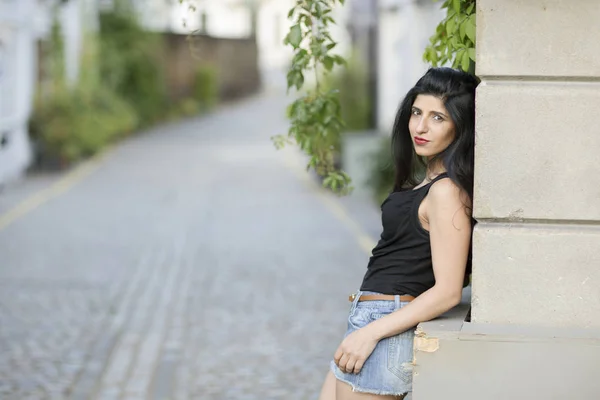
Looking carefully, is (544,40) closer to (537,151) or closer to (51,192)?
(537,151)

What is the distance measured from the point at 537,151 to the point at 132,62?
101 ft

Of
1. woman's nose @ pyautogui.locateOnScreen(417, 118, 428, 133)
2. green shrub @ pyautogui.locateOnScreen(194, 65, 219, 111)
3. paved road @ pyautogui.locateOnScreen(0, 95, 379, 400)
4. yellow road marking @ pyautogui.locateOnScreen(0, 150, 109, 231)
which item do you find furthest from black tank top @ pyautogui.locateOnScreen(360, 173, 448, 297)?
green shrub @ pyautogui.locateOnScreen(194, 65, 219, 111)

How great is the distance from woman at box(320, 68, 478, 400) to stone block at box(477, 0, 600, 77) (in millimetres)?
193

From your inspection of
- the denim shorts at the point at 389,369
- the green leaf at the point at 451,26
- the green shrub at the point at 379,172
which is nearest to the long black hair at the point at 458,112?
the green leaf at the point at 451,26

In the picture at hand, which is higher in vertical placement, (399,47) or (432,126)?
(432,126)

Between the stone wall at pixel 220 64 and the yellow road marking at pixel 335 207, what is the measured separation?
14253 millimetres

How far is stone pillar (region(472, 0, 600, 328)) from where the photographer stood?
3029 millimetres

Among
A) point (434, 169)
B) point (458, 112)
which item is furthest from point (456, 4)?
point (434, 169)

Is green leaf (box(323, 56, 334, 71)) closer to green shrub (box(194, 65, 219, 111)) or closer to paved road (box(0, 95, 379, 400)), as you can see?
paved road (box(0, 95, 379, 400))

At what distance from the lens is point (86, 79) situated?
25688 millimetres

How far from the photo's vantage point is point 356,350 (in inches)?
122

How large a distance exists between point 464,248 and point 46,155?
18872 mm

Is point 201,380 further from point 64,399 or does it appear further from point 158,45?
point 158,45

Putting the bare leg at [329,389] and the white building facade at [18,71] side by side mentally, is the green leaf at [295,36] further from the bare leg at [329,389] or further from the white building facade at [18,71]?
the white building facade at [18,71]
